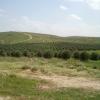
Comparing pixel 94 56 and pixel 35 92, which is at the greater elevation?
pixel 35 92

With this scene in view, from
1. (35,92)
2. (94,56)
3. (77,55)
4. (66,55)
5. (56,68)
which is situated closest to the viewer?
(35,92)

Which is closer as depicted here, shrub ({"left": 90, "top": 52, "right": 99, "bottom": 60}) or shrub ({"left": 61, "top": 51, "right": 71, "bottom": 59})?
shrub ({"left": 90, "top": 52, "right": 99, "bottom": 60})

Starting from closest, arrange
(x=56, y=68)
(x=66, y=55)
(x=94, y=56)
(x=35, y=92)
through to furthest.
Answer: (x=35, y=92)
(x=56, y=68)
(x=94, y=56)
(x=66, y=55)

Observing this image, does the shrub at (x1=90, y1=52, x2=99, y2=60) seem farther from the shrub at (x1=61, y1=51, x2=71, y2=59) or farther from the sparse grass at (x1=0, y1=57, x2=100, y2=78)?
the sparse grass at (x1=0, y1=57, x2=100, y2=78)

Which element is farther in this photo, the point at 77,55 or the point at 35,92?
the point at 77,55

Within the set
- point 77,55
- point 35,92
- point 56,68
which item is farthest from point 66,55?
point 35,92

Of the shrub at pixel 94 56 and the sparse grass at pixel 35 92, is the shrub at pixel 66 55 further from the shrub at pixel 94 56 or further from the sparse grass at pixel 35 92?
the sparse grass at pixel 35 92

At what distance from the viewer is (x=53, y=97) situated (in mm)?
14750

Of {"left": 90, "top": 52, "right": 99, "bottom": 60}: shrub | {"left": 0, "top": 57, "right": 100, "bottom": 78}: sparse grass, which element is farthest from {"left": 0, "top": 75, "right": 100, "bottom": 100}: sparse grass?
{"left": 90, "top": 52, "right": 99, "bottom": 60}: shrub

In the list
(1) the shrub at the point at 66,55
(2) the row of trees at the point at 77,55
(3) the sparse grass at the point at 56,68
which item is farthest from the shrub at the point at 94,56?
(3) the sparse grass at the point at 56,68

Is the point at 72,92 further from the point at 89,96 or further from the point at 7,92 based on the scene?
the point at 7,92

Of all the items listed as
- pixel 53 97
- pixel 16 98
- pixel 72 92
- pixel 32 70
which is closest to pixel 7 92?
pixel 16 98

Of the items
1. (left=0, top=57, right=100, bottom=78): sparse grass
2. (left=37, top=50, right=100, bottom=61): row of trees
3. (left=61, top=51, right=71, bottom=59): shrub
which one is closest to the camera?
(left=0, top=57, right=100, bottom=78): sparse grass

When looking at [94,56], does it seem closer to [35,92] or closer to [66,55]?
[66,55]
